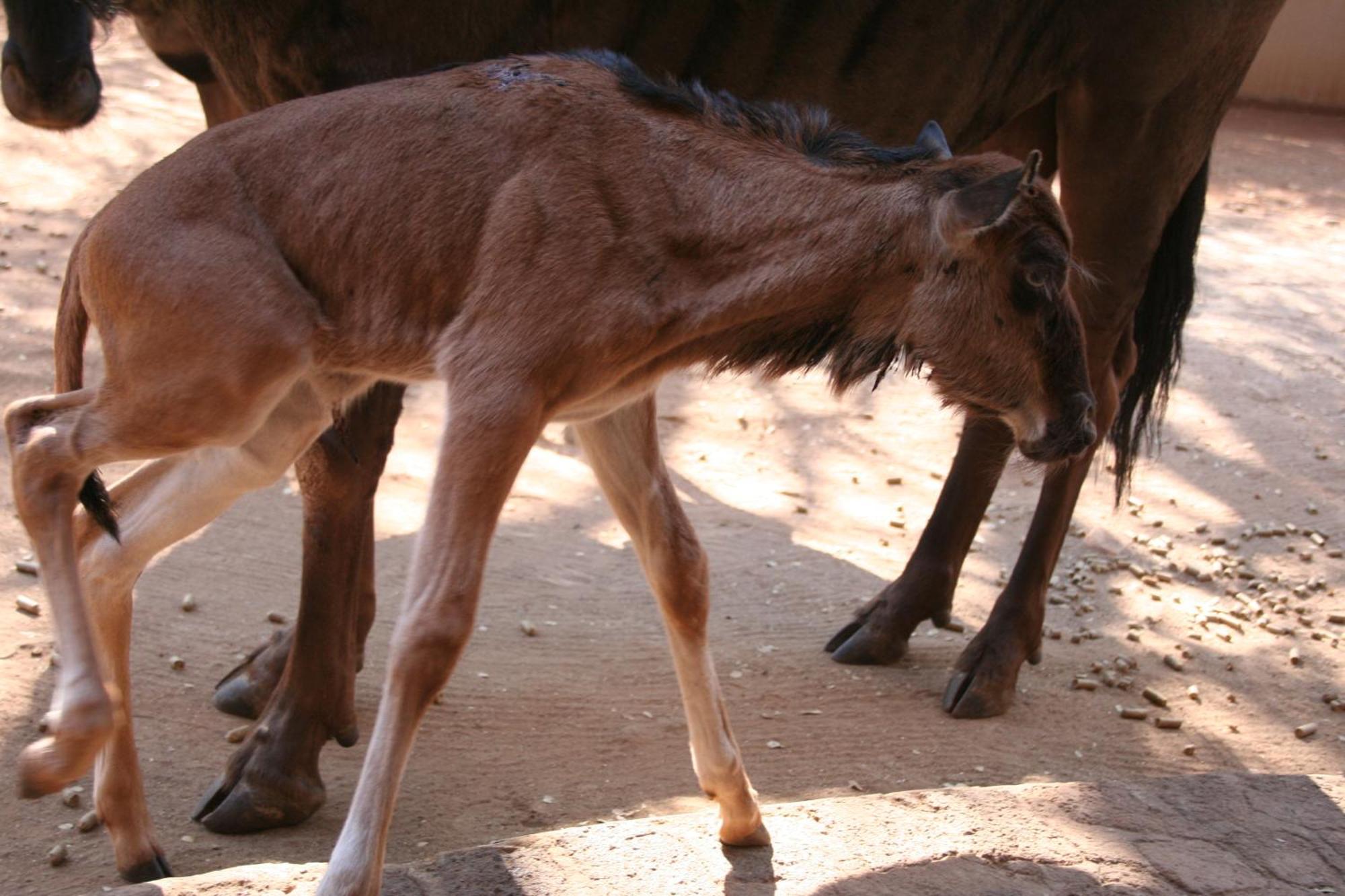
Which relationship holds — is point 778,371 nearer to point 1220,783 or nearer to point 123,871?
point 1220,783

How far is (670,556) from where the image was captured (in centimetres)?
341

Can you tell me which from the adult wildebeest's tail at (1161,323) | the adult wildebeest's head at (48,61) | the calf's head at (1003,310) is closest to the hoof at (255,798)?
the calf's head at (1003,310)

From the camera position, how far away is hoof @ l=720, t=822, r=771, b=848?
10.4ft

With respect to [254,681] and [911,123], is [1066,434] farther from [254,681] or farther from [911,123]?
[254,681]

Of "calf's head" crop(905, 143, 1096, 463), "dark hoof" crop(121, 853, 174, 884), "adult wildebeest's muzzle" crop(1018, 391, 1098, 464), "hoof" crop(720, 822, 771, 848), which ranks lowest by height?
"dark hoof" crop(121, 853, 174, 884)

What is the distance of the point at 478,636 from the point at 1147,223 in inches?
99.6

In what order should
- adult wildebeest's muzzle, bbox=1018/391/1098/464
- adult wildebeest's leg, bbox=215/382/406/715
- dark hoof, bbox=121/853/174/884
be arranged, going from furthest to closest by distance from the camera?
adult wildebeest's leg, bbox=215/382/406/715 < dark hoof, bbox=121/853/174/884 < adult wildebeest's muzzle, bbox=1018/391/1098/464

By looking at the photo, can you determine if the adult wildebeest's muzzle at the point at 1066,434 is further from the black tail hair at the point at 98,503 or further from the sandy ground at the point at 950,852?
the black tail hair at the point at 98,503

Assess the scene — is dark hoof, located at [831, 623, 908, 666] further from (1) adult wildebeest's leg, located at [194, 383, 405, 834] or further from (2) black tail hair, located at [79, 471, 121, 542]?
(2) black tail hair, located at [79, 471, 121, 542]

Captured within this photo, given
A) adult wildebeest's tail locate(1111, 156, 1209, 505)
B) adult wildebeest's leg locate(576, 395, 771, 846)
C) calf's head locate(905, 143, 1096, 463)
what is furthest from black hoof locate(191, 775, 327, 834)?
adult wildebeest's tail locate(1111, 156, 1209, 505)

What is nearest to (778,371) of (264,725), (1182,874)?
(1182,874)

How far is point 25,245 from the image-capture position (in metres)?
7.31

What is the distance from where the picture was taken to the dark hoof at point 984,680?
468 cm

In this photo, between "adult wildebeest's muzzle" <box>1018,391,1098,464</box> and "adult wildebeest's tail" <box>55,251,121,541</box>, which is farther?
"adult wildebeest's tail" <box>55,251,121,541</box>
